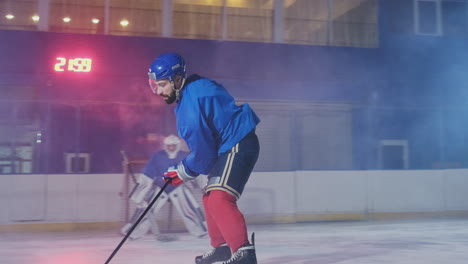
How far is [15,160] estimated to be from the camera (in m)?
8.62

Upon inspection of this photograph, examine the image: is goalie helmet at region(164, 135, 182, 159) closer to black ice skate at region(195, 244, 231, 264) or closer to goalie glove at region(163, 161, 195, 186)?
black ice skate at region(195, 244, 231, 264)

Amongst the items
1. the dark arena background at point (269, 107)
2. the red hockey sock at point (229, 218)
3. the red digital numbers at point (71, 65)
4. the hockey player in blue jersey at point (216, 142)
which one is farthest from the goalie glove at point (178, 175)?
the red digital numbers at point (71, 65)

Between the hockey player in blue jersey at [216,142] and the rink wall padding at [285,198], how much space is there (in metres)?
3.86

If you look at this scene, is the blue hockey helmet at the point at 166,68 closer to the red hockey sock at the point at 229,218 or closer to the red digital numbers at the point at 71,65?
the red hockey sock at the point at 229,218

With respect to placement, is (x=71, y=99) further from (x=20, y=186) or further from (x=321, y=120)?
(x=321, y=120)

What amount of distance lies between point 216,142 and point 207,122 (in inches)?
8.9

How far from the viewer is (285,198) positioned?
9266 mm

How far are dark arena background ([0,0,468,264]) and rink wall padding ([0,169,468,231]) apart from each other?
0.06 feet

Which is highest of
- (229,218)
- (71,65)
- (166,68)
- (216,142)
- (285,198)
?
(71,65)

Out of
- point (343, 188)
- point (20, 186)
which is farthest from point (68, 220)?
point (343, 188)

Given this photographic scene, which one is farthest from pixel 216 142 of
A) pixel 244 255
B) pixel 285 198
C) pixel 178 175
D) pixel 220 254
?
pixel 285 198

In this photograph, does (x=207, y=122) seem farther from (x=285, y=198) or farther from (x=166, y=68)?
(x=285, y=198)

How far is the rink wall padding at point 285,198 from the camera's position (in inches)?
329

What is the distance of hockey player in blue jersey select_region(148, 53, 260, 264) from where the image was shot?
3586 millimetres
